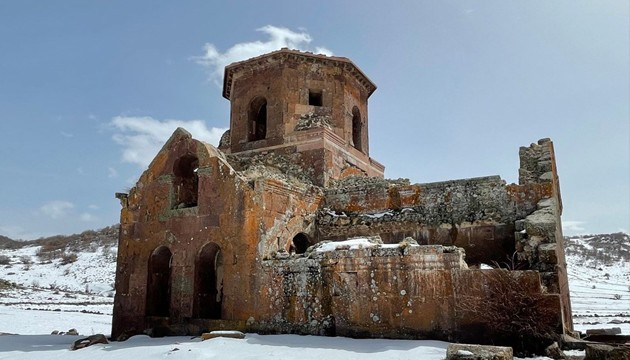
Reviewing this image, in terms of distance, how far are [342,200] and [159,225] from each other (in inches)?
160

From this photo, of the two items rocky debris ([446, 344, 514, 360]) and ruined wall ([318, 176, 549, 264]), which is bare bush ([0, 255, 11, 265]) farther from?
rocky debris ([446, 344, 514, 360])

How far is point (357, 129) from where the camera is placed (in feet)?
46.1

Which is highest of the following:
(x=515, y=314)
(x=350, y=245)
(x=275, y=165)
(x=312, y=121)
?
(x=312, y=121)

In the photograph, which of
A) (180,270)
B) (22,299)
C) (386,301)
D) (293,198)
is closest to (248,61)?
(293,198)

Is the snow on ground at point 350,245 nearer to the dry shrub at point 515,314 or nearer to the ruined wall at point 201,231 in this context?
the ruined wall at point 201,231

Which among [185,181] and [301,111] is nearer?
[185,181]

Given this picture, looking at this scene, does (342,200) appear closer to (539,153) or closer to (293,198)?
(293,198)

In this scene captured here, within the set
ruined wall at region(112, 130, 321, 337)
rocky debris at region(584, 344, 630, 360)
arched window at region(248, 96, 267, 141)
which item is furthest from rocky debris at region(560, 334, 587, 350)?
arched window at region(248, 96, 267, 141)

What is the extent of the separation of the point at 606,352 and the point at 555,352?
2.63 ft

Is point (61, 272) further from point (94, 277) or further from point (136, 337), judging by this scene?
point (136, 337)

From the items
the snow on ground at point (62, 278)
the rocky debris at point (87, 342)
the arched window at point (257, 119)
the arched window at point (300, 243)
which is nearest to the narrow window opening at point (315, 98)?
the arched window at point (257, 119)

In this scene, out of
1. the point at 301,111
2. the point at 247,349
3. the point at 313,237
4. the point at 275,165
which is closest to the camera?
the point at 247,349

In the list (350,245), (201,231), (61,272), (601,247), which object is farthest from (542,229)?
(601,247)

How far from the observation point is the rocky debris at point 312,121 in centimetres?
1239
